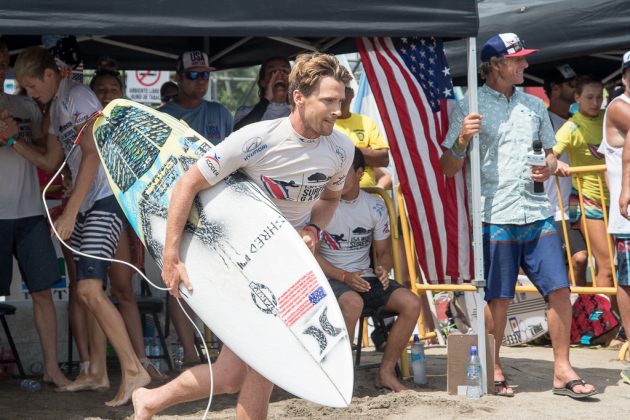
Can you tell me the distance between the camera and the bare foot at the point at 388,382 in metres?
6.12

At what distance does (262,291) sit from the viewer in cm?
434

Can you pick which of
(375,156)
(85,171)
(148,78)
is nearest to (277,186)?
(85,171)

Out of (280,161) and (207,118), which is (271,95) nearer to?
(207,118)

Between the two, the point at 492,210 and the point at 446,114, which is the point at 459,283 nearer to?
the point at 492,210

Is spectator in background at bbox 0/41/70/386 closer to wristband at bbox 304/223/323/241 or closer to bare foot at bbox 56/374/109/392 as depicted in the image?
bare foot at bbox 56/374/109/392

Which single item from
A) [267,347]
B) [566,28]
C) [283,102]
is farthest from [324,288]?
[566,28]

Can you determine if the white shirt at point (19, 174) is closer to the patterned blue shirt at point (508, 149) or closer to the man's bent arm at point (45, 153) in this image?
the man's bent arm at point (45, 153)

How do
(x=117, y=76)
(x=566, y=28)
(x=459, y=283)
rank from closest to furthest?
(x=459, y=283) → (x=117, y=76) → (x=566, y=28)

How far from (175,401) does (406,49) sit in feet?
9.30

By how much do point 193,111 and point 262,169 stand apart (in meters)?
2.88

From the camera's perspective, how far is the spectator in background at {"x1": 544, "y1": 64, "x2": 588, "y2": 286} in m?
7.95

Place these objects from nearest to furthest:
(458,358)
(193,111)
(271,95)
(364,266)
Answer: (458,358) → (364,266) → (271,95) → (193,111)

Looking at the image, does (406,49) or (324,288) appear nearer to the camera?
(324,288)

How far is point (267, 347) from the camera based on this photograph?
423cm
